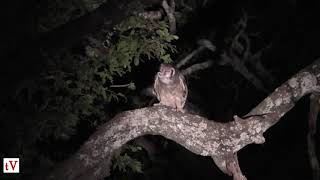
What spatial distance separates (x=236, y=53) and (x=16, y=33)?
19.7 ft

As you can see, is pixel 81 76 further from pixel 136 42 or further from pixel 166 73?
pixel 166 73

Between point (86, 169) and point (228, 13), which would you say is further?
point (228, 13)

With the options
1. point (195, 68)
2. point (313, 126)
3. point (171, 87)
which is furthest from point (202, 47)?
point (313, 126)

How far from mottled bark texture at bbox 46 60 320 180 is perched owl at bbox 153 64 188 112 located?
3.99 ft

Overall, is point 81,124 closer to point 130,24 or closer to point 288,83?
point 130,24

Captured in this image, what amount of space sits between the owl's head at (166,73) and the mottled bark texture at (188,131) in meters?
1.17

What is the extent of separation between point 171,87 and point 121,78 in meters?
3.58

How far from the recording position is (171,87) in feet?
19.4

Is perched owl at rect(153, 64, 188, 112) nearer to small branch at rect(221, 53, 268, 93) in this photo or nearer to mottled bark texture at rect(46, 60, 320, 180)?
mottled bark texture at rect(46, 60, 320, 180)

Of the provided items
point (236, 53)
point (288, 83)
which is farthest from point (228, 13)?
point (288, 83)

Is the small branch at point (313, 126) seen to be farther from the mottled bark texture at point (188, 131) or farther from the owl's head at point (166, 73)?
the owl's head at point (166, 73)

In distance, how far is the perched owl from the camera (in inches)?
230

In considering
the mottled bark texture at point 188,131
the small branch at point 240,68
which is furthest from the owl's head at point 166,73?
the small branch at point 240,68

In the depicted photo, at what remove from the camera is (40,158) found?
6.13m
